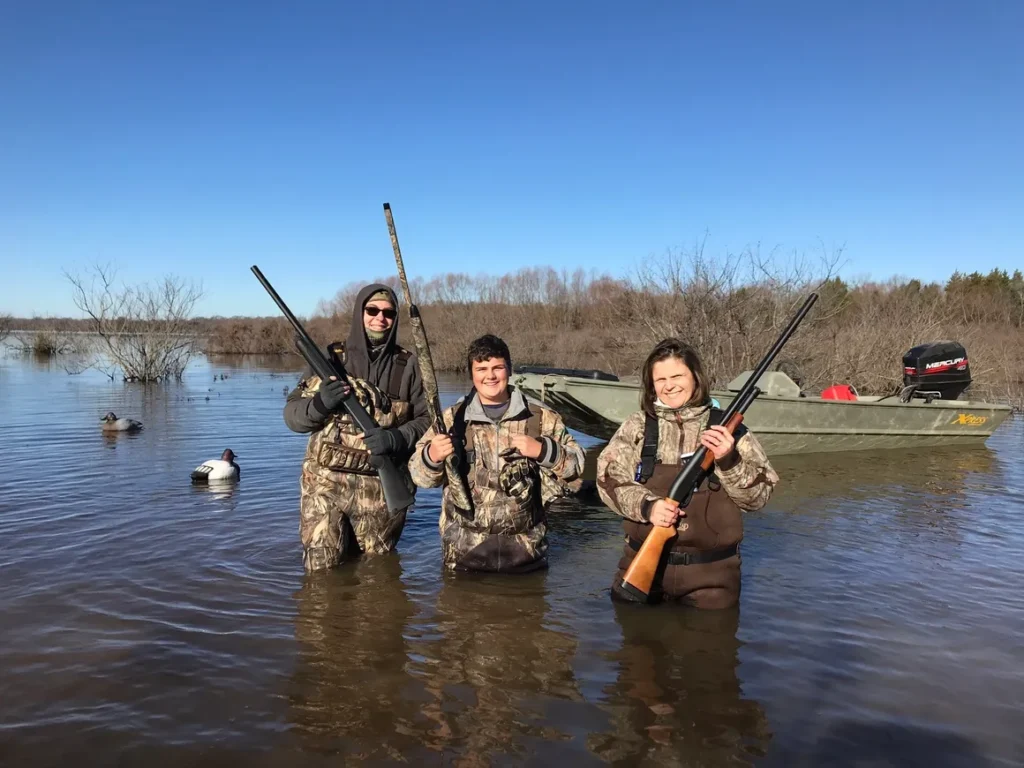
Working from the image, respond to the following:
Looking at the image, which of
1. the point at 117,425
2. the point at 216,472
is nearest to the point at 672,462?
the point at 216,472

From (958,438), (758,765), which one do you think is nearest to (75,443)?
(758,765)

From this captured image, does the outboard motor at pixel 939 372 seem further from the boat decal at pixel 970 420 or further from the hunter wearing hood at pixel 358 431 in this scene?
the hunter wearing hood at pixel 358 431

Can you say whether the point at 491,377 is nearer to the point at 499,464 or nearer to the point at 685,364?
the point at 499,464

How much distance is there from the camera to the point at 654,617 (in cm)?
440

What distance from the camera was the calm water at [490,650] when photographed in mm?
3131

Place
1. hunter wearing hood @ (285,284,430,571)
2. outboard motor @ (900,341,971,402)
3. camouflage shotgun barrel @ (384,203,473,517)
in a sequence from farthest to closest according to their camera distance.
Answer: outboard motor @ (900,341,971,402), hunter wearing hood @ (285,284,430,571), camouflage shotgun barrel @ (384,203,473,517)

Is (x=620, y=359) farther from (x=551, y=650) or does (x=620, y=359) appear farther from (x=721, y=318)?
(x=551, y=650)

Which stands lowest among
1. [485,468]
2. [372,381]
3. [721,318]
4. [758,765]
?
[758,765]

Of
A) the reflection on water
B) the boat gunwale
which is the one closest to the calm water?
the reflection on water

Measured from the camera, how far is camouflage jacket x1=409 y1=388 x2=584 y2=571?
4312mm

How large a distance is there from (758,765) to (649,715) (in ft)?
1.76

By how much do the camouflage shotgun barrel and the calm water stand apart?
2.56 feet

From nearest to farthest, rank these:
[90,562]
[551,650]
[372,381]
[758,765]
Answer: [758,765] < [551,650] < [372,381] < [90,562]

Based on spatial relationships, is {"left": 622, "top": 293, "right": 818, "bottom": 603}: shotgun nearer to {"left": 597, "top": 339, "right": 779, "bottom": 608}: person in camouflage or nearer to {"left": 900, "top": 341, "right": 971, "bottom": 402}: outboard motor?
{"left": 597, "top": 339, "right": 779, "bottom": 608}: person in camouflage
